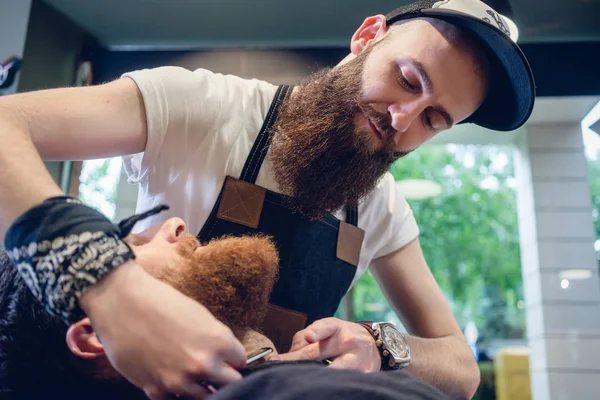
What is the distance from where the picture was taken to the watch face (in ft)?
4.64

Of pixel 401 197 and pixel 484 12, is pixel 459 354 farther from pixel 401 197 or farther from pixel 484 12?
pixel 484 12

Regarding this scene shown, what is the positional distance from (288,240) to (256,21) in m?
2.03

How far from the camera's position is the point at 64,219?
2.92ft

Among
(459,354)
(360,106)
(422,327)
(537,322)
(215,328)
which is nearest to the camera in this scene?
(215,328)

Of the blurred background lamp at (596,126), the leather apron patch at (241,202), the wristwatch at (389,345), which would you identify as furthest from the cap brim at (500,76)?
the blurred background lamp at (596,126)

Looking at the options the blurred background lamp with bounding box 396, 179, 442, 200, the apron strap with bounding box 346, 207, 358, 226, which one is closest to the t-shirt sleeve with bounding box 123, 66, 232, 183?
the apron strap with bounding box 346, 207, 358, 226

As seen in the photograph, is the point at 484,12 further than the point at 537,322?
No

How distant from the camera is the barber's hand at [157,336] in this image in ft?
2.71

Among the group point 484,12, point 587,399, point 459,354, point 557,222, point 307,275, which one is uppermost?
point 484,12

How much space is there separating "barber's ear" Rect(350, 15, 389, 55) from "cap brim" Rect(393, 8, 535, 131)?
0.21 feet

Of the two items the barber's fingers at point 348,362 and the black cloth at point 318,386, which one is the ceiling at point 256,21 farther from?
the black cloth at point 318,386

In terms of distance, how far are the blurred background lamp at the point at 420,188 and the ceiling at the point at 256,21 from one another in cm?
123

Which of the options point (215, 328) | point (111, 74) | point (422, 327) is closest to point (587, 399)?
point (422, 327)

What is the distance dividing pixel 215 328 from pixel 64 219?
11.6 inches
